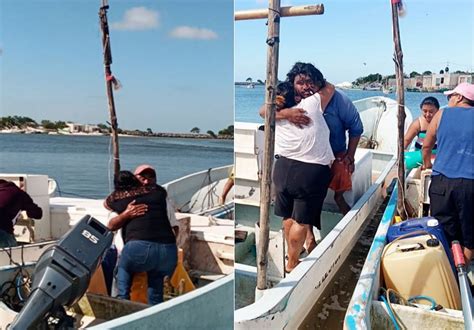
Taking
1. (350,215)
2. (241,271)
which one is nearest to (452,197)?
(350,215)

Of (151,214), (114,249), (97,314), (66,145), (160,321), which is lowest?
(97,314)

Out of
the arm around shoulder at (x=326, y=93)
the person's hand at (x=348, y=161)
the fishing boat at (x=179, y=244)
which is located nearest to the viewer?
the fishing boat at (x=179, y=244)

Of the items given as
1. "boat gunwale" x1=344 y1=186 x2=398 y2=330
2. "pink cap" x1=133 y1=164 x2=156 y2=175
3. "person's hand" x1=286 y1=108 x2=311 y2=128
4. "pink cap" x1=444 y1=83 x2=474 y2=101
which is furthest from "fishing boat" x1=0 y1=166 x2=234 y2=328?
"pink cap" x1=444 y1=83 x2=474 y2=101

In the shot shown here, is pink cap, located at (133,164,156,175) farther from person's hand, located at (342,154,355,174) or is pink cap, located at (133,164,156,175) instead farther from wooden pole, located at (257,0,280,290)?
person's hand, located at (342,154,355,174)

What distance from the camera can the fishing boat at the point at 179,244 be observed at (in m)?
1.54

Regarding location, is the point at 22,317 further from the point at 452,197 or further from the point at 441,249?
the point at 452,197

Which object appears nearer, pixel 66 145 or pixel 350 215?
pixel 66 145

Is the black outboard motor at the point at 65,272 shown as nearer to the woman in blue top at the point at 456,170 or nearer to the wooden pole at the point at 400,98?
the woman in blue top at the point at 456,170

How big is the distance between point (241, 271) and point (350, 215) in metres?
0.91

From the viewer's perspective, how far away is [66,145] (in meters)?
1.93

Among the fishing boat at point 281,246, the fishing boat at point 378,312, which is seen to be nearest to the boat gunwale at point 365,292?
the fishing boat at point 378,312

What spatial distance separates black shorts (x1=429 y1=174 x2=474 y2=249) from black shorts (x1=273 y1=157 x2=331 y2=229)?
477 mm

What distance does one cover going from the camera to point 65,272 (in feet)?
4.73

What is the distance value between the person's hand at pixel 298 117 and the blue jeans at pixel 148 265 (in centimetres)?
72
